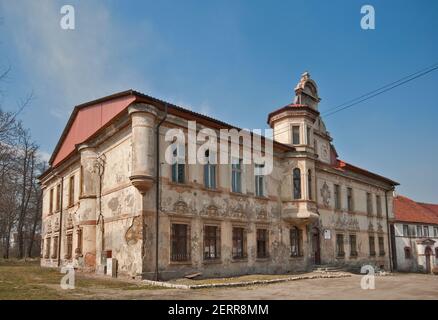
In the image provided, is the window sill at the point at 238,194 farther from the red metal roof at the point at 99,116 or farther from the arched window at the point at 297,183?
the arched window at the point at 297,183

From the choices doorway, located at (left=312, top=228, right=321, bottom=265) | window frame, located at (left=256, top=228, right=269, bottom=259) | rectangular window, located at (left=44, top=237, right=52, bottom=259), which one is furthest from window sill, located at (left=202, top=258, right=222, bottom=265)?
rectangular window, located at (left=44, top=237, right=52, bottom=259)

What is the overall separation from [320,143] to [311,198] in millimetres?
6219

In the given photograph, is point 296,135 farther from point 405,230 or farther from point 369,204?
point 405,230

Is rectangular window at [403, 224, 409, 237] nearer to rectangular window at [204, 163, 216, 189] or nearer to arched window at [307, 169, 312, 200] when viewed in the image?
arched window at [307, 169, 312, 200]

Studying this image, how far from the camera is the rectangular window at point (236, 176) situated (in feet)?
73.4

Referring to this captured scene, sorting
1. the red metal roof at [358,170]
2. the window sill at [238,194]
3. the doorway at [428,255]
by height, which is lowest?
the doorway at [428,255]

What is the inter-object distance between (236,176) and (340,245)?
1254 centimetres

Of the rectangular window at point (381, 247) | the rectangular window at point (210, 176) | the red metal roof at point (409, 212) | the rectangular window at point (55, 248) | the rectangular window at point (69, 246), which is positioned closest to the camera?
the rectangular window at point (210, 176)

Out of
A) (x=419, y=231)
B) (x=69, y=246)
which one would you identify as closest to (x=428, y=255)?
(x=419, y=231)

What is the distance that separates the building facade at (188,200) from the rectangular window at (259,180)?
4.6 inches

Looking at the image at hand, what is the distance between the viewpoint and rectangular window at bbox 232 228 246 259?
71.3 feet

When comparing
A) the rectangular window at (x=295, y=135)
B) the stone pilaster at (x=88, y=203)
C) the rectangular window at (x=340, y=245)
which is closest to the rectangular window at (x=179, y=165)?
the stone pilaster at (x=88, y=203)

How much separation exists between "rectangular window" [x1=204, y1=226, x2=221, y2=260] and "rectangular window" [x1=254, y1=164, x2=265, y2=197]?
412cm
